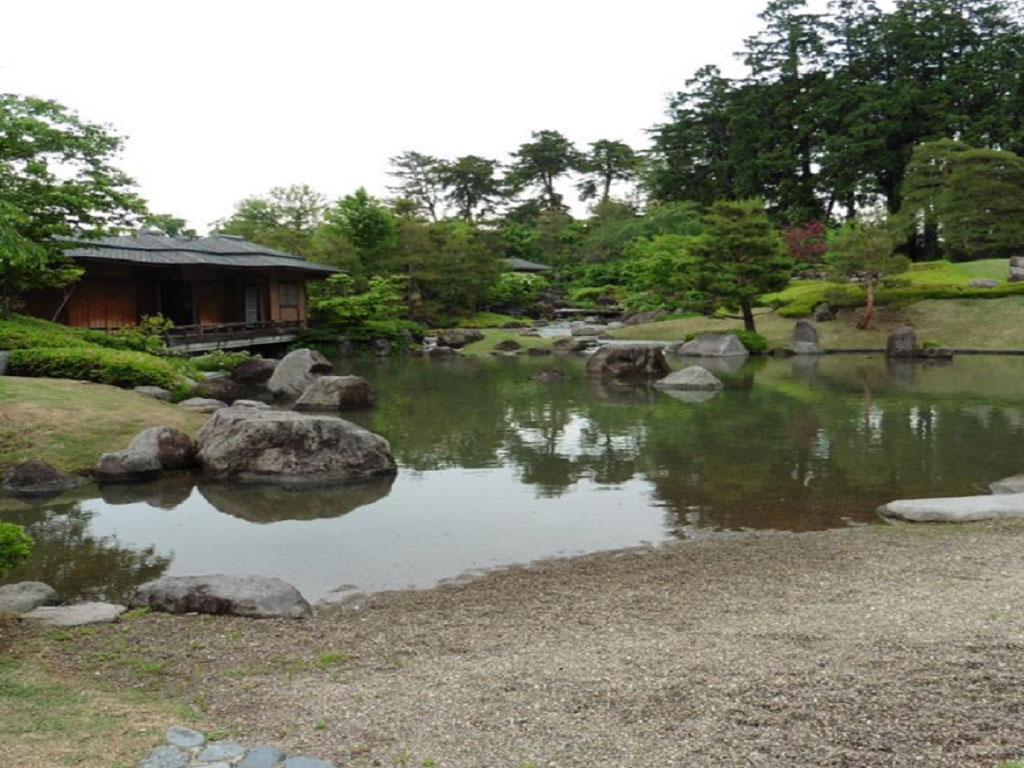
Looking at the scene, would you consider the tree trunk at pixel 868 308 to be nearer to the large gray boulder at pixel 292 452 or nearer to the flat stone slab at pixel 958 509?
the flat stone slab at pixel 958 509

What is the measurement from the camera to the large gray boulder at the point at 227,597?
661 cm

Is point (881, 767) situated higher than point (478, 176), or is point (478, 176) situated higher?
point (478, 176)

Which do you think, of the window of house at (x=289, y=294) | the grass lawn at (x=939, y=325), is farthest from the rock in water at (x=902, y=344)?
the window of house at (x=289, y=294)

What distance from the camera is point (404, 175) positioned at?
69.0 meters

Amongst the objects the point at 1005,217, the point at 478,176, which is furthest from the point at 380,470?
the point at 478,176

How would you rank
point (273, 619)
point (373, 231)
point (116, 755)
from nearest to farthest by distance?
point (116, 755)
point (273, 619)
point (373, 231)

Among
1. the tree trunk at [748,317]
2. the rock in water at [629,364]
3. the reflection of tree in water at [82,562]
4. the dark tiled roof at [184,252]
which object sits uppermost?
the dark tiled roof at [184,252]

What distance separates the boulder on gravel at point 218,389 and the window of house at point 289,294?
41.6 ft

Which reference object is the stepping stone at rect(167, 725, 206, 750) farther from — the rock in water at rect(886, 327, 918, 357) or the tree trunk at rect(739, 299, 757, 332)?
the tree trunk at rect(739, 299, 757, 332)

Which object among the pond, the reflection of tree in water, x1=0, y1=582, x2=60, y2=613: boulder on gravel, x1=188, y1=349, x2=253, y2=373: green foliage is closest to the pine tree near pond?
the pond

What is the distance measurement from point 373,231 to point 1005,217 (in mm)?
32136

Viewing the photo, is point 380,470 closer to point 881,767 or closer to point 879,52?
point 881,767

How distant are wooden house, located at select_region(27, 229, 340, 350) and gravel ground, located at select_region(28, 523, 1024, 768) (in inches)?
813

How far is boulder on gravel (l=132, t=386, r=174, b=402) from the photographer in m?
17.3
